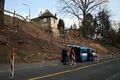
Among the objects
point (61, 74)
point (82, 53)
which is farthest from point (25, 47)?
point (61, 74)

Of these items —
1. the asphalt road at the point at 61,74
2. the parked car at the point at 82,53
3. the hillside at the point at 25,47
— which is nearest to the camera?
the asphalt road at the point at 61,74

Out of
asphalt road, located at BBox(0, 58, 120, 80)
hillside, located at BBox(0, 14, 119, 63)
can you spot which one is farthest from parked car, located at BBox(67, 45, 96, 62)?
asphalt road, located at BBox(0, 58, 120, 80)

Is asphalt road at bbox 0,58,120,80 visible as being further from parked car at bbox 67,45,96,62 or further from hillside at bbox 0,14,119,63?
parked car at bbox 67,45,96,62

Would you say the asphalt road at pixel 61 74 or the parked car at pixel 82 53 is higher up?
the parked car at pixel 82 53

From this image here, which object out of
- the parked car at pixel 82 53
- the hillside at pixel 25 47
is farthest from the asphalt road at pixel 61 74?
the parked car at pixel 82 53

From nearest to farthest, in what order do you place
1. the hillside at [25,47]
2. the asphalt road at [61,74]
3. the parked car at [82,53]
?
1. the asphalt road at [61,74]
2. the hillside at [25,47]
3. the parked car at [82,53]

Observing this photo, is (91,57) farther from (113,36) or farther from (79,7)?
A: (113,36)

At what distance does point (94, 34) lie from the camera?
4284 inches

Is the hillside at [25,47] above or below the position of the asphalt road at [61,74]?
above

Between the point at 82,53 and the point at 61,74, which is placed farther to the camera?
the point at 82,53

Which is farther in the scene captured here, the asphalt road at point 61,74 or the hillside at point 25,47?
the hillside at point 25,47

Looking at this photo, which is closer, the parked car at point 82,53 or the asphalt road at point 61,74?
the asphalt road at point 61,74

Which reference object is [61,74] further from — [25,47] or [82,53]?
[82,53]

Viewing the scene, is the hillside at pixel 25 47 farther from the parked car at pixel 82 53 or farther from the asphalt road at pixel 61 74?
the asphalt road at pixel 61 74
